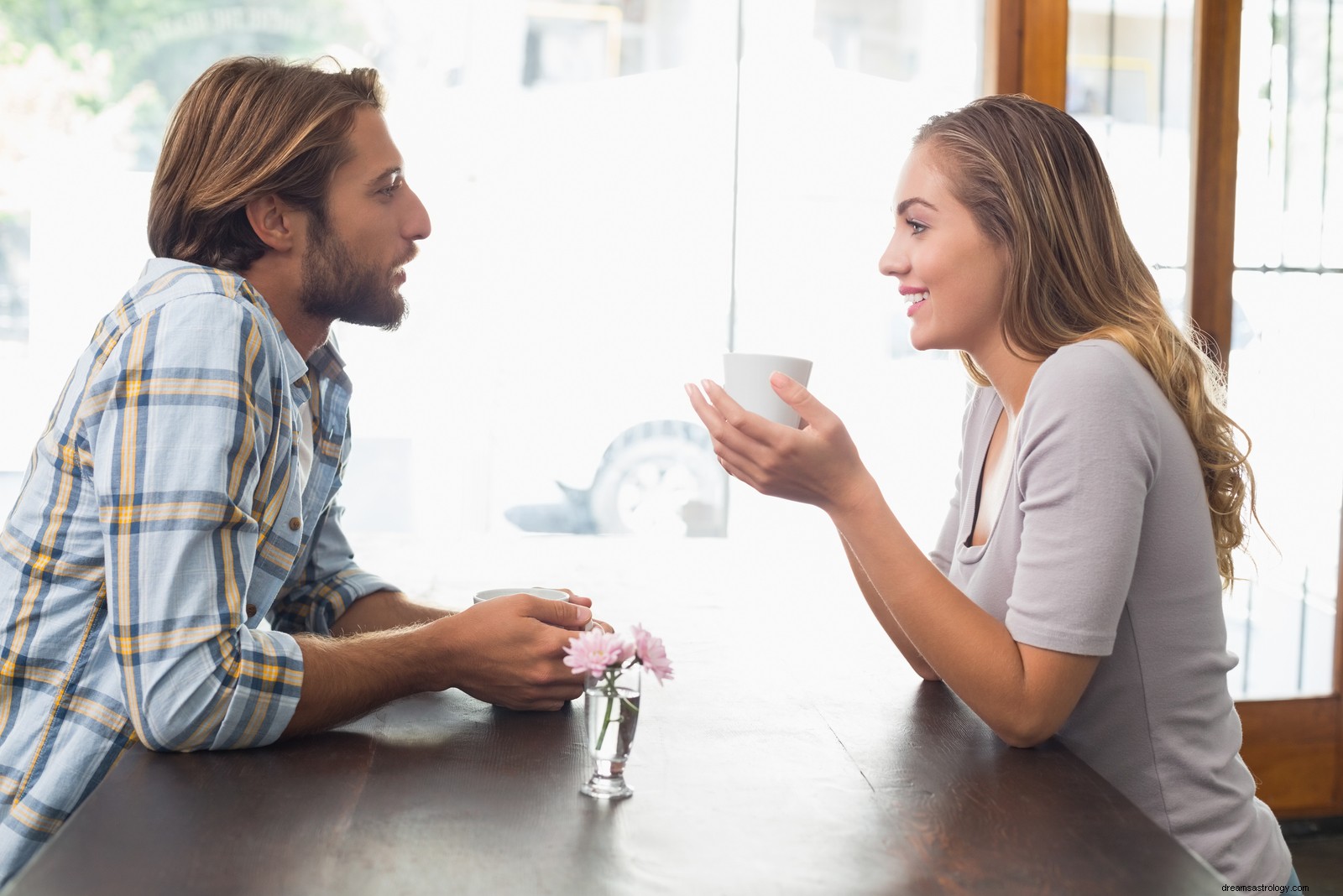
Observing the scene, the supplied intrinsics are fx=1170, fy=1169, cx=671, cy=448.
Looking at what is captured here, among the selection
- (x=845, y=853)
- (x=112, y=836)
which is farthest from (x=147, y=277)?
(x=845, y=853)

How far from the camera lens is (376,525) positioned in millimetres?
4027

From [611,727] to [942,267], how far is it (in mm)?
739

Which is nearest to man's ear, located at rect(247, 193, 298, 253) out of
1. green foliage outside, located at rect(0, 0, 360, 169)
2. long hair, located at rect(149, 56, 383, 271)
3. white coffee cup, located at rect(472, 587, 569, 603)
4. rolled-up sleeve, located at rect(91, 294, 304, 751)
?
long hair, located at rect(149, 56, 383, 271)

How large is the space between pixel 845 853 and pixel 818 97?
343 centimetres

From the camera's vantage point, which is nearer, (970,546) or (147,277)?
(147,277)

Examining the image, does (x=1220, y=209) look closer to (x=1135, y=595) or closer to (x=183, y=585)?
(x=1135, y=595)

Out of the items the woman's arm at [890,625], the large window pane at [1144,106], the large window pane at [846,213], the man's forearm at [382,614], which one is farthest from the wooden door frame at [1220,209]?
the man's forearm at [382,614]

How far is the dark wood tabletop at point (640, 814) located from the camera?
81 centimetres

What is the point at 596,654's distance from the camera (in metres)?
0.95

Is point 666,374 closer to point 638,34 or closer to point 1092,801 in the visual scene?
point 638,34

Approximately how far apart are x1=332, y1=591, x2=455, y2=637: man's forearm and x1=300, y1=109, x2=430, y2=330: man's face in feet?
1.27

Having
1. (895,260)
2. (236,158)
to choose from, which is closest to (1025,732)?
(895,260)

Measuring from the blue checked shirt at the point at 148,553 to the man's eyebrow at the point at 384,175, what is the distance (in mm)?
341

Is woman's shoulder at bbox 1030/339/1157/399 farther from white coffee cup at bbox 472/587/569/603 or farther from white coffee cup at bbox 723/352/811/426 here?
white coffee cup at bbox 472/587/569/603
